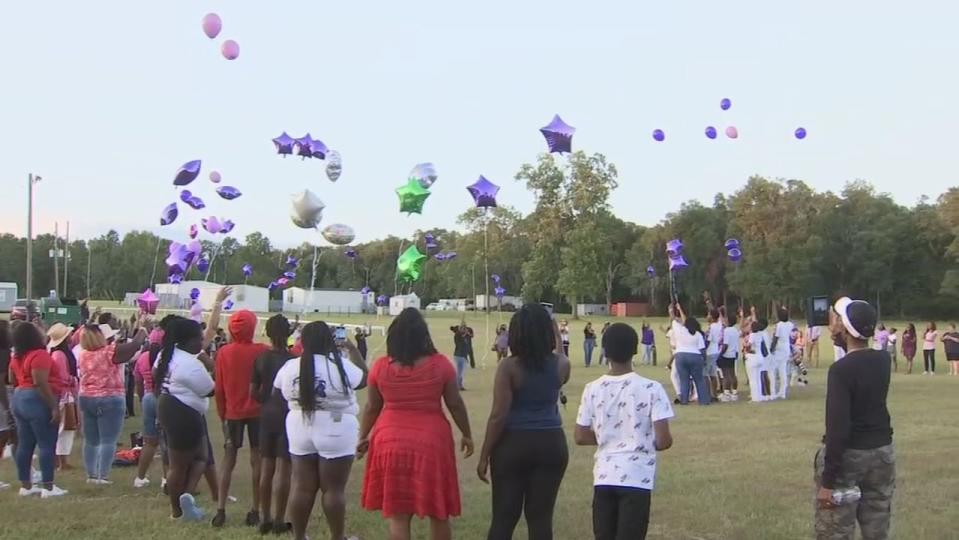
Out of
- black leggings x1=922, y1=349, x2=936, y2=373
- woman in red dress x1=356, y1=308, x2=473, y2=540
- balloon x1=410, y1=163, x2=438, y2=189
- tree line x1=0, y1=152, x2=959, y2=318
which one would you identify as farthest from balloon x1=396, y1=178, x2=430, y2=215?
tree line x1=0, y1=152, x2=959, y2=318

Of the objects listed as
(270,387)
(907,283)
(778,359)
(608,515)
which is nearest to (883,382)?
(608,515)

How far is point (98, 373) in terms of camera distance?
7.57 m

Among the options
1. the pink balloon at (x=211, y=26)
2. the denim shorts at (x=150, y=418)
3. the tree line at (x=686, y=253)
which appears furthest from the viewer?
the tree line at (x=686, y=253)

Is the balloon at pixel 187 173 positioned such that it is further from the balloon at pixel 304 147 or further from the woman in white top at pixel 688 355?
the woman in white top at pixel 688 355

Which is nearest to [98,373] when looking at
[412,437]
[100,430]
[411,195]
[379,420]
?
[100,430]

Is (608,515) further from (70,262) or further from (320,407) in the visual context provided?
(70,262)

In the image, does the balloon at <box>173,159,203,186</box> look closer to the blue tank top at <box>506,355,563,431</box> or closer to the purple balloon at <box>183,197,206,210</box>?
the purple balloon at <box>183,197,206,210</box>

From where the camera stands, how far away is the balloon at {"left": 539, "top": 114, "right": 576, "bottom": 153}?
14453mm

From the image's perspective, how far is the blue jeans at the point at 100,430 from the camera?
764 centimetres

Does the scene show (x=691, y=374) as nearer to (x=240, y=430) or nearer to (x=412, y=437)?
(x=240, y=430)

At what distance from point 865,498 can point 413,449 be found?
88.4 inches

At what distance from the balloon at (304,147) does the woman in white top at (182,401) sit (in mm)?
7845

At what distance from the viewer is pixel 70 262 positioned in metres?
81.9

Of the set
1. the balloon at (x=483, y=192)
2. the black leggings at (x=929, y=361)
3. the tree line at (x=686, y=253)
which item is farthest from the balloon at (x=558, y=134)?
the tree line at (x=686, y=253)
